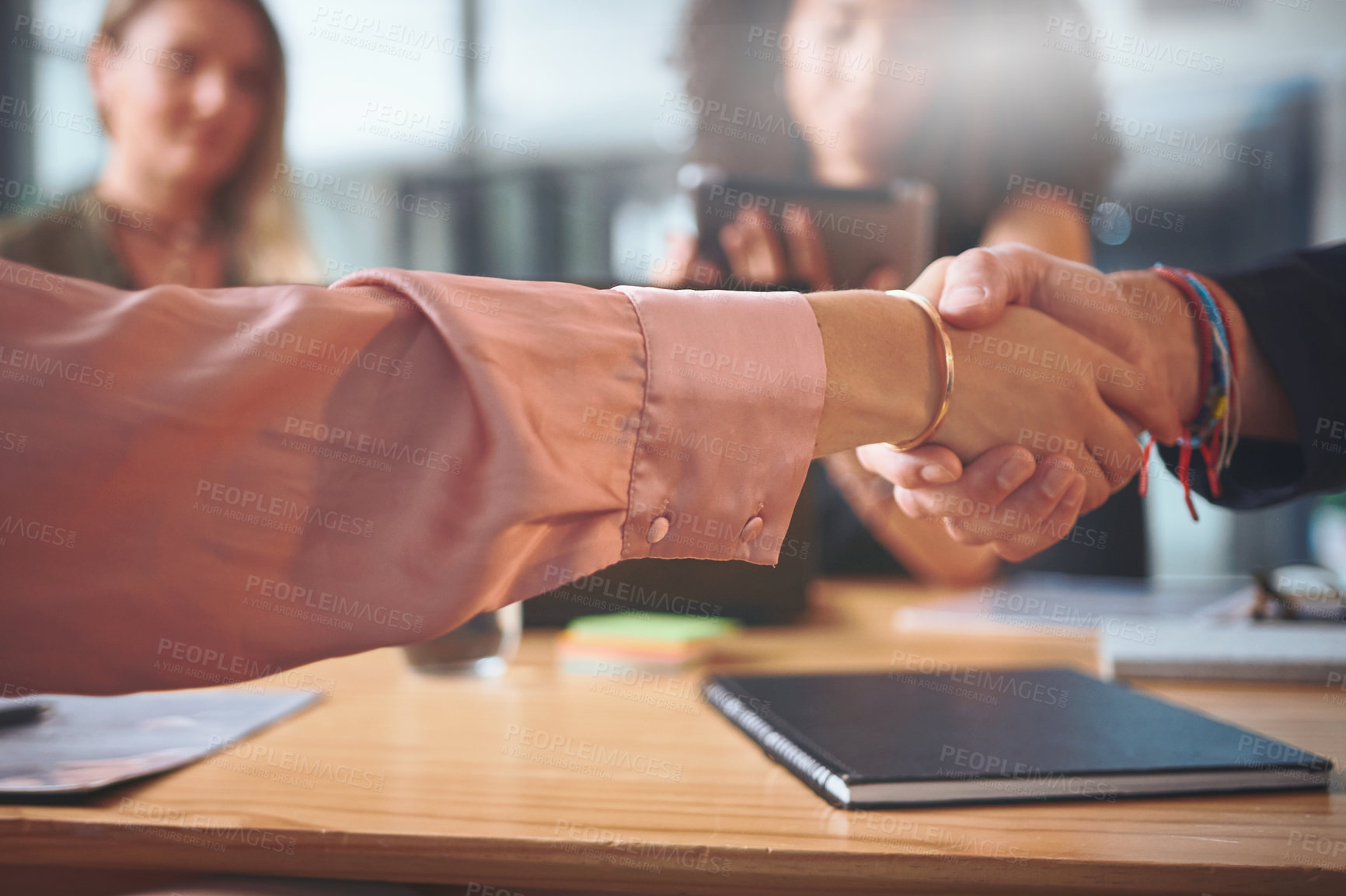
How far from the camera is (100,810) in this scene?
0.48 m

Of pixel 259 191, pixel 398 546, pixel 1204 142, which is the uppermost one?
pixel 1204 142

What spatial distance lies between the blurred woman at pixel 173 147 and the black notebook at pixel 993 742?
6.60 ft

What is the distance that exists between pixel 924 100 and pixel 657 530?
2508 mm

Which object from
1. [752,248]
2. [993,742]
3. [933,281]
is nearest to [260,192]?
[752,248]

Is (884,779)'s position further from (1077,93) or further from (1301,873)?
(1077,93)

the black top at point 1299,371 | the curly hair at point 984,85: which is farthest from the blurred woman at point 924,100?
the black top at point 1299,371

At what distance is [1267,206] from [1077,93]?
0.75 meters

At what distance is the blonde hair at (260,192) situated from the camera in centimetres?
221

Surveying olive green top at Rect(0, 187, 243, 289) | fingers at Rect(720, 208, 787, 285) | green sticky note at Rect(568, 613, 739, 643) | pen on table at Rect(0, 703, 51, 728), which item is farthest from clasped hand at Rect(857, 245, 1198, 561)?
olive green top at Rect(0, 187, 243, 289)

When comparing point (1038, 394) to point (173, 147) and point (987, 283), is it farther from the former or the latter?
point (173, 147)

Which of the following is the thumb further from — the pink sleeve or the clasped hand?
the pink sleeve

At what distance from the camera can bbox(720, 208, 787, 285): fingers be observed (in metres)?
1.51

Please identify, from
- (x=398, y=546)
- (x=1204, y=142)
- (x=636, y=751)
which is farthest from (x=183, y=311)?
(x=1204, y=142)

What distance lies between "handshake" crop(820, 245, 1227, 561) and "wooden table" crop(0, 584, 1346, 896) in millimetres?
226
